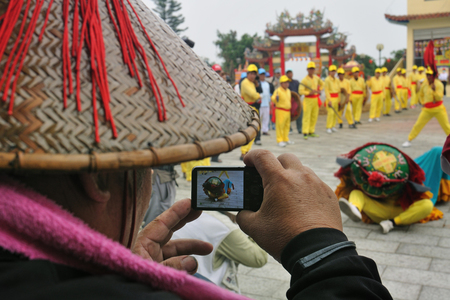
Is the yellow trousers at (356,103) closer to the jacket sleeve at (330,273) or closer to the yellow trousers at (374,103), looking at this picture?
the yellow trousers at (374,103)

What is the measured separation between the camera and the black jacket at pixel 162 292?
570 mm

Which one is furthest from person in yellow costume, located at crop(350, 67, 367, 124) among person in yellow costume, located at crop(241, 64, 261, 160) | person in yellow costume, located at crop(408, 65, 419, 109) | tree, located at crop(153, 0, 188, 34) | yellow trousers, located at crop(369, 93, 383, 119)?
tree, located at crop(153, 0, 188, 34)

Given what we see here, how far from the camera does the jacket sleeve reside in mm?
796

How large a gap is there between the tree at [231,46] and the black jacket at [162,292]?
44.1 metres

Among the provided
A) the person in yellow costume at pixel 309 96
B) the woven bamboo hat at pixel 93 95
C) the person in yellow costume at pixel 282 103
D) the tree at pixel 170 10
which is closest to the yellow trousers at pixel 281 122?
the person in yellow costume at pixel 282 103

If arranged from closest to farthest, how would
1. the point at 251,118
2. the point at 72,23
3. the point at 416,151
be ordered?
the point at 72,23
the point at 251,118
the point at 416,151

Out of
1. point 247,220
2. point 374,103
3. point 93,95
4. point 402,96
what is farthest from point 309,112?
point 93,95

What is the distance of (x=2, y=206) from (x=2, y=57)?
23 cm

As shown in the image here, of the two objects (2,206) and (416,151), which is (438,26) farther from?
(2,206)

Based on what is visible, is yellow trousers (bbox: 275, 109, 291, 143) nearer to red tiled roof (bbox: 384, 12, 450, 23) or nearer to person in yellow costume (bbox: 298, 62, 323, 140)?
person in yellow costume (bbox: 298, 62, 323, 140)

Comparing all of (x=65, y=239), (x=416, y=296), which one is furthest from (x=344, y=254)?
(x=416, y=296)

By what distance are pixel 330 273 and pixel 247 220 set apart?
272 mm

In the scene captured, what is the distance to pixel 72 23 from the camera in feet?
2.28

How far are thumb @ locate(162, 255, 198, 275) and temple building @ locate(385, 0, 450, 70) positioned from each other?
26.7 meters
